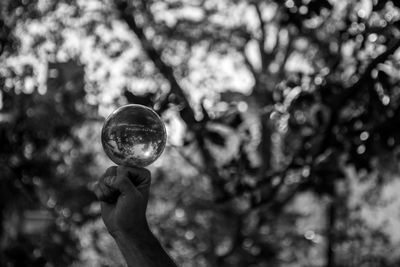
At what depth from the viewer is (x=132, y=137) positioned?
2439mm

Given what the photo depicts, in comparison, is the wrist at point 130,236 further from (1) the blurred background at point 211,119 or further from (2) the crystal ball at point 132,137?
(1) the blurred background at point 211,119

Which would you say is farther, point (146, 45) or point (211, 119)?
point (146, 45)

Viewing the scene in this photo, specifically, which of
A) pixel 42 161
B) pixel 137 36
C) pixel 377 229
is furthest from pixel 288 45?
pixel 42 161

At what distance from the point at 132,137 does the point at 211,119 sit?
2.50 meters

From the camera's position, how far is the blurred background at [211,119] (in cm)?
467

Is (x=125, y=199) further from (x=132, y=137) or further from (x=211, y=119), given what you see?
(x=211, y=119)

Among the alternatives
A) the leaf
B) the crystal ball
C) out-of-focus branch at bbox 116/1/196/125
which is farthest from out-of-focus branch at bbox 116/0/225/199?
the crystal ball

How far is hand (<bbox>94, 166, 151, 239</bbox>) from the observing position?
2.38 meters

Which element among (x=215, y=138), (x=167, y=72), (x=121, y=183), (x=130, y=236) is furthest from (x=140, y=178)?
(x=167, y=72)

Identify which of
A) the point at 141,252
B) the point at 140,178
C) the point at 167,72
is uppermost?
the point at 140,178

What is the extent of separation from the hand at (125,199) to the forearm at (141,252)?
16 mm

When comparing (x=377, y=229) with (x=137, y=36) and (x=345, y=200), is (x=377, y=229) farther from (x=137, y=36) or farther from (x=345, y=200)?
(x=137, y=36)

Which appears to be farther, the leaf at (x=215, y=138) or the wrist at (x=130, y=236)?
the leaf at (x=215, y=138)

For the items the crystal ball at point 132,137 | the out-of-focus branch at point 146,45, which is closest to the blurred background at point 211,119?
the out-of-focus branch at point 146,45
